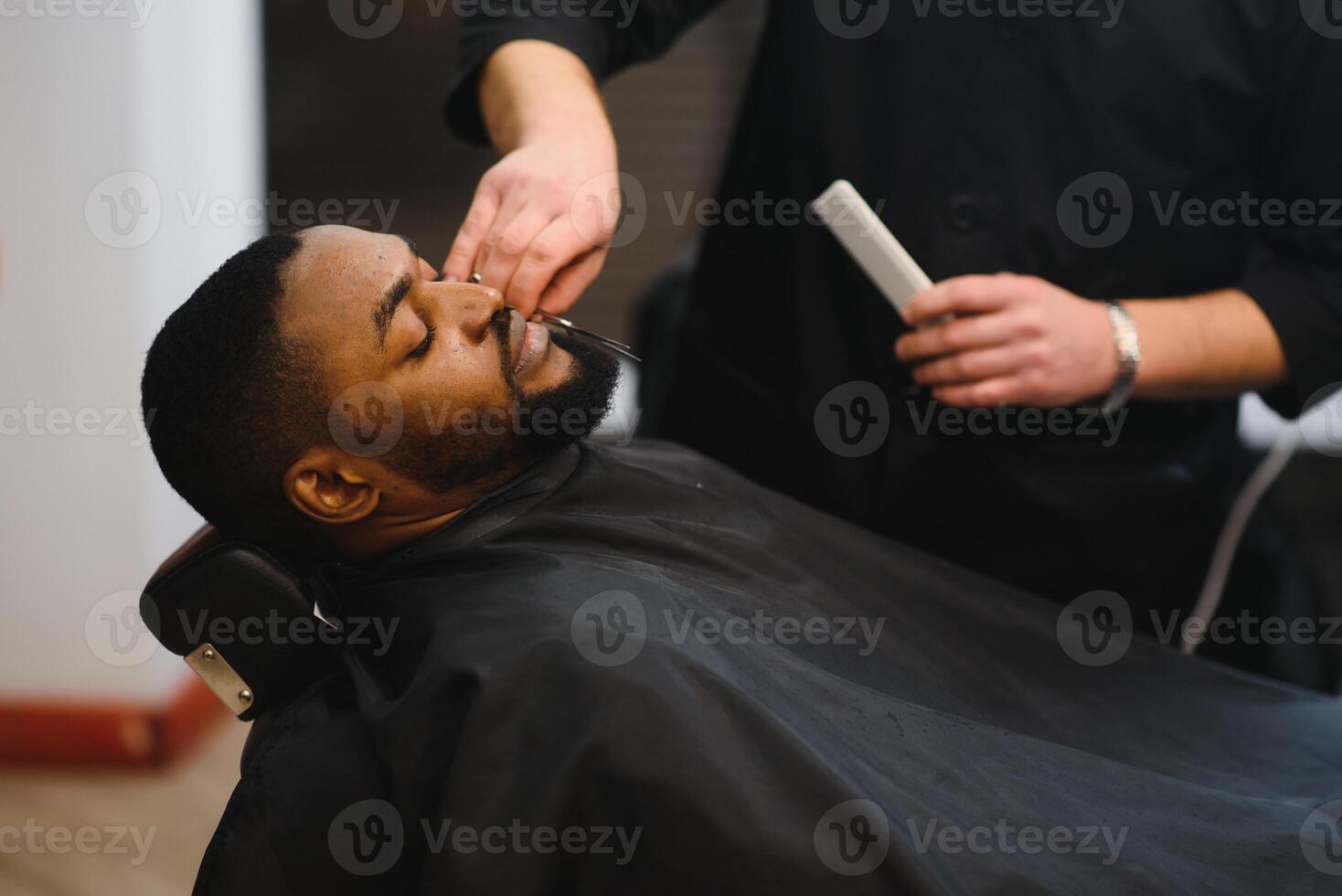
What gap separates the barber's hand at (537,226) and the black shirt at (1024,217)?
0.92 feet

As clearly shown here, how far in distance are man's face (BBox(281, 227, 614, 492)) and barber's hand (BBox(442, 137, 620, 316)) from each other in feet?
0.10

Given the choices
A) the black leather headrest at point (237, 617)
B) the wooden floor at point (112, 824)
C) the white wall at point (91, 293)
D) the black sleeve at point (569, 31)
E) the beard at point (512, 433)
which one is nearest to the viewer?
the black leather headrest at point (237, 617)

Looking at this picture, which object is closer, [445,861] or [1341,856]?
[445,861]

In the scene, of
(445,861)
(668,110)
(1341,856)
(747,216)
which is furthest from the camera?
(668,110)

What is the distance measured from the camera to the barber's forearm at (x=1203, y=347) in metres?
1.21

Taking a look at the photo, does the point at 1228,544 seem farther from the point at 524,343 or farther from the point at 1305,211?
the point at 524,343

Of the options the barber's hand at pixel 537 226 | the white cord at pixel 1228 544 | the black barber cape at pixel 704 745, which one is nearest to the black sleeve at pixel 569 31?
the barber's hand at pixel 537 226

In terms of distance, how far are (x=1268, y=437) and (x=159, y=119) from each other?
114 inches

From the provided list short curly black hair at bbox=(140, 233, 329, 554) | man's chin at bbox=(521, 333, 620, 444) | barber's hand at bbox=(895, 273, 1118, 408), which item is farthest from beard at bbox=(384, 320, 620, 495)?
barber's hand at bbox=(895, 273, 1118, 408)

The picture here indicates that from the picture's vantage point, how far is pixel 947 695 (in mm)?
1139

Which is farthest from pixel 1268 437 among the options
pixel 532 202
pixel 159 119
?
pixel 159 119

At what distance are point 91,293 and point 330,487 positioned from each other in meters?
1.51

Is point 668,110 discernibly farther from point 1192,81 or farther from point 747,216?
point 1192,81

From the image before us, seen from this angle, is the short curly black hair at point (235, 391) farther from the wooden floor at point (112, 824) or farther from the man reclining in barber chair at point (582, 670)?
the wooden floor at point (112, 824)
